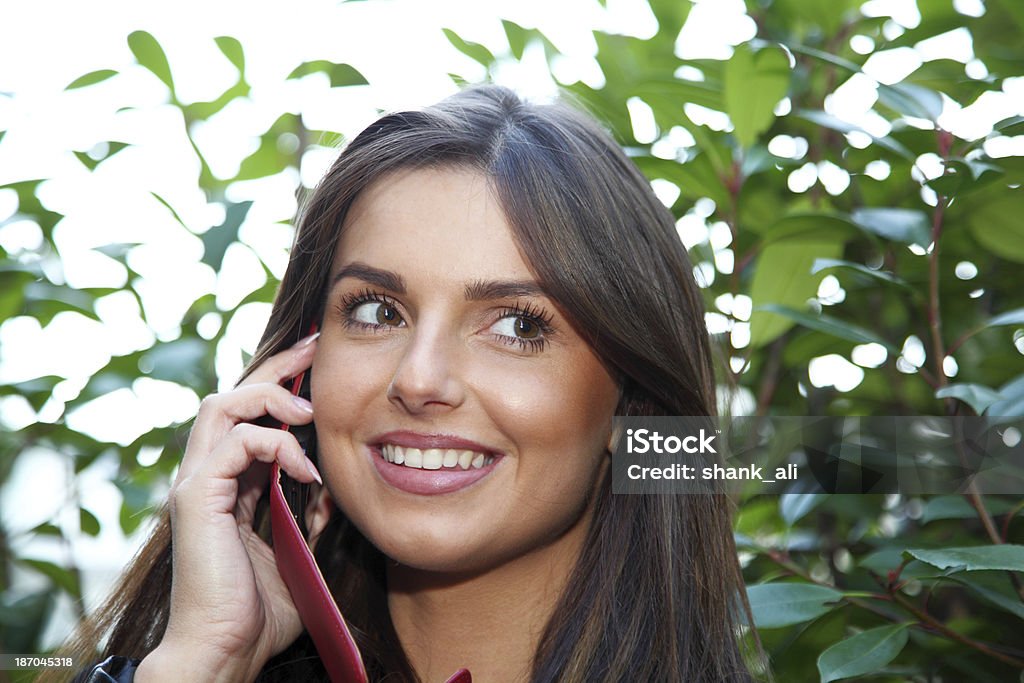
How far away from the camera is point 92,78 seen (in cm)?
185

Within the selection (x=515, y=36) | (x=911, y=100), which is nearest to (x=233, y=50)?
(x=515, y=36)

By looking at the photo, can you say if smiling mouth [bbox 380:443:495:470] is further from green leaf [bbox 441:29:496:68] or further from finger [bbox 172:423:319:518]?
green leaf [bbox 441:29:496:68]

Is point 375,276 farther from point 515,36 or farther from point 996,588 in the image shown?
point 996,588

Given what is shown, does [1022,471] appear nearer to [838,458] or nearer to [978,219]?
[838,458]

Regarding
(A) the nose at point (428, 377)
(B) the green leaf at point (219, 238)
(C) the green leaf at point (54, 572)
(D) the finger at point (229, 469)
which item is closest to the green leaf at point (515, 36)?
(B) the green leaf at point (219, 238)

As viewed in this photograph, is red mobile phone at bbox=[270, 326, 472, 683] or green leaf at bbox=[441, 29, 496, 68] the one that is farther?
green leaf at bbox=[441, 29, 496, 68]

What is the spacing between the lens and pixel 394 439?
1380mm

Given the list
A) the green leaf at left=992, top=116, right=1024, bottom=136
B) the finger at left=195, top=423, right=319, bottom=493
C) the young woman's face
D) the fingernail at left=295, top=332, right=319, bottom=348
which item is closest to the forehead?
the young woman's face

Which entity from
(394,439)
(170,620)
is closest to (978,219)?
(394,439)

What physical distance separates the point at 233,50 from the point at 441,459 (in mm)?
995

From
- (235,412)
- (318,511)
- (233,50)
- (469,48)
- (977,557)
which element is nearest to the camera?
(977,557)

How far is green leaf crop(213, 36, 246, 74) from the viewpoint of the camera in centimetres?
194

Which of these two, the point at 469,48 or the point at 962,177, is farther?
the point at 469,48

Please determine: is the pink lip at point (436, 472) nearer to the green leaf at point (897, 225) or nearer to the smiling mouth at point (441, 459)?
the smiling mouth at point (441, 459)
